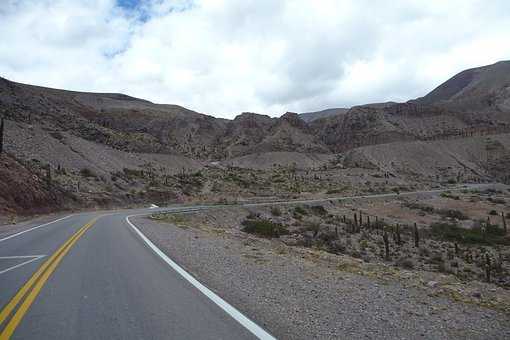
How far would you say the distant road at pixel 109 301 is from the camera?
509cm

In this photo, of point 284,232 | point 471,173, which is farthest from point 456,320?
point 471,173

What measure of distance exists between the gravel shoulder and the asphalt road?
24.1 inches

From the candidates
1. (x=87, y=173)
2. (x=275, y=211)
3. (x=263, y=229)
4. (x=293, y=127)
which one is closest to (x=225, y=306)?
(x=263, y=229)

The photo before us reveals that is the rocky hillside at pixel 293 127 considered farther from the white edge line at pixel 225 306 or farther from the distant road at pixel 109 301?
the white edge line at pixel 225 306

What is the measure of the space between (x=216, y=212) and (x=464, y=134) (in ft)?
404

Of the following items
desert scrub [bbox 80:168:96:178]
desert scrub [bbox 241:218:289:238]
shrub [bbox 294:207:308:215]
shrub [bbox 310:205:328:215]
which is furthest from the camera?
desert scrub [bbox 80:168:96:178]

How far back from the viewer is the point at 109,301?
253 inches

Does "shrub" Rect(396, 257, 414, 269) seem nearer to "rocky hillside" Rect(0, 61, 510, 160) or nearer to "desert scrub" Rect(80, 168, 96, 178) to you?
"desert scrub" Rect(80, 168, 96, 178)

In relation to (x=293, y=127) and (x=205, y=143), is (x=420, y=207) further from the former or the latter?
(x=205, y=143)

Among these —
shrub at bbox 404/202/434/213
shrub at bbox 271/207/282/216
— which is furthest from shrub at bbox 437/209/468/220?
shrub at bbox 271/207/282/216

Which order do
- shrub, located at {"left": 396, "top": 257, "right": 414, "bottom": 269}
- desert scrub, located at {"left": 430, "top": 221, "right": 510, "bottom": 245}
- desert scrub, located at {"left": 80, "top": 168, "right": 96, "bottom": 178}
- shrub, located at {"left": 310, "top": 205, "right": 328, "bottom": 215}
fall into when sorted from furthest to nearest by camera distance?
desert scrub, located at {"left": 80, "top": 168, "right": 96, "bottom": 178}, shrub, located at {"left": 310, "top": 205, "right": 328, "bottom": 215}, desert scrub, located at {"left": 430, "top": 221, "right": 510, "bottom": 245}, shrub, located at {"left": 396, "top": 257, "right": 414, "bottom": 269}

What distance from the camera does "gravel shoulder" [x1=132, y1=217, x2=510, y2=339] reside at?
5.16 meters

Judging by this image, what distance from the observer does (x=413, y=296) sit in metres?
7.12

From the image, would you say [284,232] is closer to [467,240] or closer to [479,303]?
[467,240]
